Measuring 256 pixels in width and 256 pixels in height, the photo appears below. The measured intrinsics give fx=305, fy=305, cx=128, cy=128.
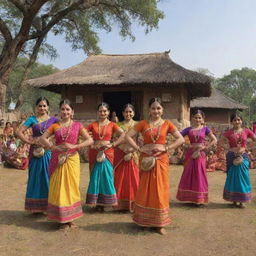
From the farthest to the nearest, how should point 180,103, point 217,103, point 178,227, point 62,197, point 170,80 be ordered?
point 217,103 → point 180,103 → point 170,80 → point 178,227 → point 62,197

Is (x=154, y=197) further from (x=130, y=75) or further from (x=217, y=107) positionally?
(x=217, y=107)

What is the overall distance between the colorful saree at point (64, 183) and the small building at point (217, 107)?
70.2 ft

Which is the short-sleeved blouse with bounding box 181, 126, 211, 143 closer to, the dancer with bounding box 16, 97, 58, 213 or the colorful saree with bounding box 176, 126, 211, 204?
the colorful saree with bounding box 176, 126, 211, 204

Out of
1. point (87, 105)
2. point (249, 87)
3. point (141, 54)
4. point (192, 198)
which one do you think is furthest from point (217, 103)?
point (249, 87)

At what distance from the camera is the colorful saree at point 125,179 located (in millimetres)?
5211

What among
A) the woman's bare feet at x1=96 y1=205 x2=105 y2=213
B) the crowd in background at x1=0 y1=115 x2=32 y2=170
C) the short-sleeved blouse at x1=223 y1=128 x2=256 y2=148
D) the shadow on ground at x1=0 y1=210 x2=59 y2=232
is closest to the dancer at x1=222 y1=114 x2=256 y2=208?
the short-sleeved blouse at x1=223 y1=128 x2=256 y2=148

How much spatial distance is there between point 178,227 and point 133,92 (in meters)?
11.2

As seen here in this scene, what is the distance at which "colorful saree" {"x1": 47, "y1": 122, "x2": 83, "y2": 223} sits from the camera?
4137mm

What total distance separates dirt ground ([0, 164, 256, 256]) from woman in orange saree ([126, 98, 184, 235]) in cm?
23

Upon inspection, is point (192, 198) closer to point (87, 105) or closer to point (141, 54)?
point (87, 105)

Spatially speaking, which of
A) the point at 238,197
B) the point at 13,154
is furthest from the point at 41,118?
the point at 13,154

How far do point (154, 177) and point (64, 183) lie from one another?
1.24 meters

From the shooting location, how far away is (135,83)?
43.9ft

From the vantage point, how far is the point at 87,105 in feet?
49.1
